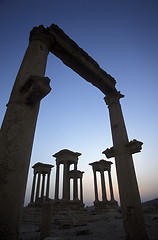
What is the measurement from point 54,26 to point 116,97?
4.08 metres

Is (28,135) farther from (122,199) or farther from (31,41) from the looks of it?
(122,199)

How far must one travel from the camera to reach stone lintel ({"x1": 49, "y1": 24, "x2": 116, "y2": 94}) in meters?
5.10

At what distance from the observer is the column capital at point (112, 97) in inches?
264

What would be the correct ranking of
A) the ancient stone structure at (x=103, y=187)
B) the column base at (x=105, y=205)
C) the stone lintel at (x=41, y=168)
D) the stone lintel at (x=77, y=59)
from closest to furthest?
the stone lintel at (x=77, y=59), the column base at (x=105, y=205), the ancient stone structure at (x=103, y=187), the stone lintel at (x=41, y=168)

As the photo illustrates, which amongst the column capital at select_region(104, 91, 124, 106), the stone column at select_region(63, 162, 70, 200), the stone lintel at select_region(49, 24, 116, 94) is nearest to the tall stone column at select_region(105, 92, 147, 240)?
the column capital at select_region(104, 91, 124, 106)

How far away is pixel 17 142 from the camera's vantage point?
243cm

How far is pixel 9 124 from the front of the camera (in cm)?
257

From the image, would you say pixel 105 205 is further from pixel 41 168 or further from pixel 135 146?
pixel 135 146

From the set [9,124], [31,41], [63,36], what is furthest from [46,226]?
[63,36]

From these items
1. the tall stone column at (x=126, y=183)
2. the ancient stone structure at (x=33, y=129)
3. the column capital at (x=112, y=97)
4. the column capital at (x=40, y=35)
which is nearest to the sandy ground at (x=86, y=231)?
the tall stone column at (x=126, y=183)

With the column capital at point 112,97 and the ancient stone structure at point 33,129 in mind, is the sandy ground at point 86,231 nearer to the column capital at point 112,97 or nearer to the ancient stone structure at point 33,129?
the ancient stone structure at point 33,129

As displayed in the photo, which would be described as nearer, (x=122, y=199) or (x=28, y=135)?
(x=28, y=135)

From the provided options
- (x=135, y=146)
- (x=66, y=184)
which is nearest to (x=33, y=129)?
(x=135, y=146)

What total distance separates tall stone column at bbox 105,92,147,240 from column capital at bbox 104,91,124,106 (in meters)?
0.37
